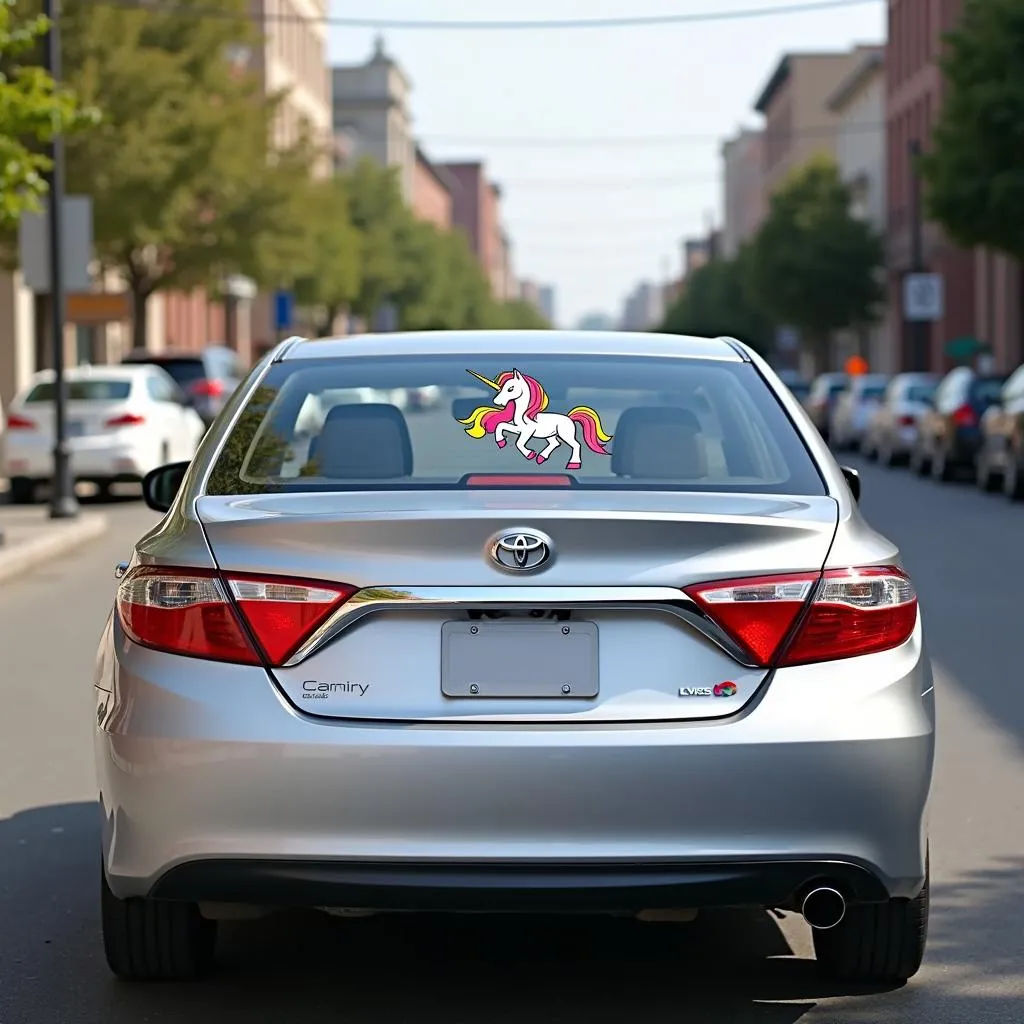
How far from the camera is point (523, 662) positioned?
470 centimetres

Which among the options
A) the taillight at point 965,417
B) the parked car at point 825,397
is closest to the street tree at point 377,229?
the parked car at point 825,397

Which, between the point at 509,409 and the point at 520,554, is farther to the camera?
the point at 509,409

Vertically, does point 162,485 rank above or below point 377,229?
below

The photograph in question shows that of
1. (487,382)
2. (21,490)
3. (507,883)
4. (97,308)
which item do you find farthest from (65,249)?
(507,883)

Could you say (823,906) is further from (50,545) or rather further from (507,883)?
(50,545)

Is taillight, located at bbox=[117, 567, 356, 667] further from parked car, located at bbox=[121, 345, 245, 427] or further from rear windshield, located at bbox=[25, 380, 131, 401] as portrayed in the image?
parked car, located at bbox=[121, 345, 245, 427]

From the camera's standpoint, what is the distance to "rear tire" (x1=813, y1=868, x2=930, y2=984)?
17.0 ft

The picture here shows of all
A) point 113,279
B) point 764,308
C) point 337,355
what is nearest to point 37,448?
point 337,355

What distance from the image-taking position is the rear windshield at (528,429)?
539cm

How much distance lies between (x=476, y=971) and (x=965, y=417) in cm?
2550

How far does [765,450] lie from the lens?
5699 millimetres

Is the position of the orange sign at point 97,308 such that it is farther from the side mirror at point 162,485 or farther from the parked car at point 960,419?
the side mirror at point 162,485

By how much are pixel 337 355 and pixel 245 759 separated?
154 cm

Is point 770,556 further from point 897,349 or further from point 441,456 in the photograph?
point 897,349
